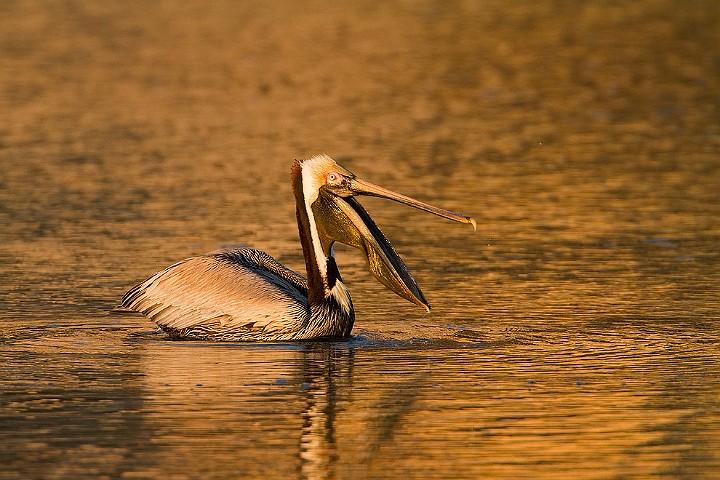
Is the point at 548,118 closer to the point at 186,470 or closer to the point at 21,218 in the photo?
the point at 21,218

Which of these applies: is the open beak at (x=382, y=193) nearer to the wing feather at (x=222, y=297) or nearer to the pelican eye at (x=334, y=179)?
the pelican eye at (x=334, y=179)

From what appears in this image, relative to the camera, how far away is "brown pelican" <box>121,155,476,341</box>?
9727 millimetres

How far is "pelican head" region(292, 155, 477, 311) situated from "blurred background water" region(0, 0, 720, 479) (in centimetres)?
40

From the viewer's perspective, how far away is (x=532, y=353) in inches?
363

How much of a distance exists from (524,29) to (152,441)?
2484 cm

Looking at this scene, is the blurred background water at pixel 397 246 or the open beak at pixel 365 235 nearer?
the blurred background water at pixel 397 246

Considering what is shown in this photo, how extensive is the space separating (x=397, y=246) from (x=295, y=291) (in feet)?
8.63

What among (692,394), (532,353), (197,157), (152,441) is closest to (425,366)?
(532,353)

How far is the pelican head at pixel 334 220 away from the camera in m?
9.80

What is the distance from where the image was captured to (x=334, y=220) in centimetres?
992

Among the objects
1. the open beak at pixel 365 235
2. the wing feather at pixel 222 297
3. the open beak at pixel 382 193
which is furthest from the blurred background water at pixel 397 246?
the open beak at pixel 382 193

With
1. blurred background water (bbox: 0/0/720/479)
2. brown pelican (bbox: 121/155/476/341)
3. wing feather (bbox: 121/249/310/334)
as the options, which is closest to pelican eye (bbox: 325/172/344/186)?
brown pelican (bbox: 121/155/476/341)

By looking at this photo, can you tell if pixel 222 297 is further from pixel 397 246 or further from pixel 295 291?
pixel 397 246

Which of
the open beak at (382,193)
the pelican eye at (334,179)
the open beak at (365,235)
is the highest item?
the pelican eye at (334,179)
